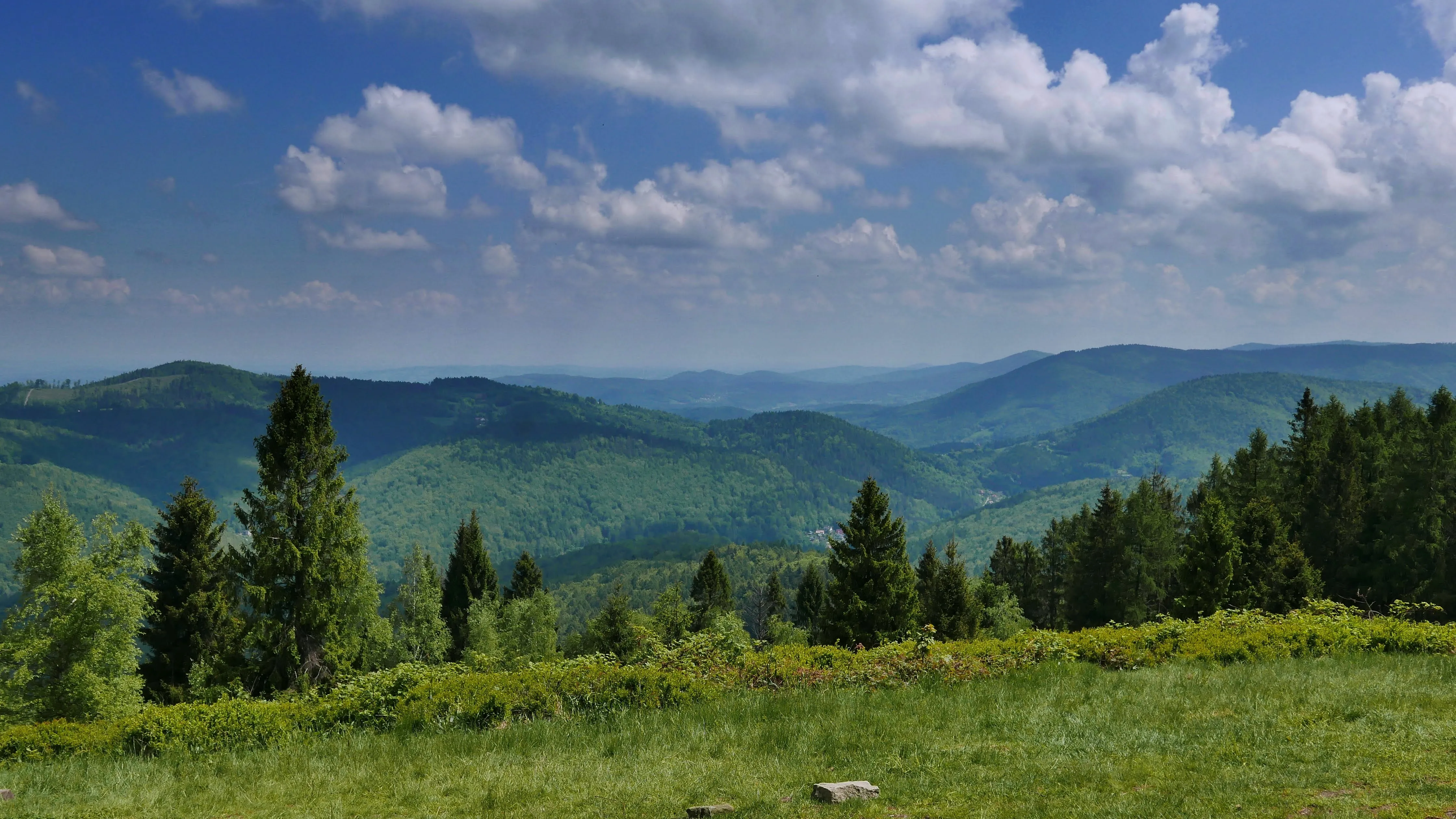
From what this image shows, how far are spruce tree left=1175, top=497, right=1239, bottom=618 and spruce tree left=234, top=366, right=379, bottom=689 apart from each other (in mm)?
35509

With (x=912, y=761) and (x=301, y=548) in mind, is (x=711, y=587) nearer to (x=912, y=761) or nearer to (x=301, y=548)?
(x=301, y=548)

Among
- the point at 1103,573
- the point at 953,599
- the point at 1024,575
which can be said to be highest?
the point at 1103,573

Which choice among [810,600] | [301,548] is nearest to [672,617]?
[810,600]

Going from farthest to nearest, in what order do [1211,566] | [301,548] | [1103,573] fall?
[1103,573] → [1211,566] → [301,548]

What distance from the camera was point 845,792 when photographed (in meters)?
8.60

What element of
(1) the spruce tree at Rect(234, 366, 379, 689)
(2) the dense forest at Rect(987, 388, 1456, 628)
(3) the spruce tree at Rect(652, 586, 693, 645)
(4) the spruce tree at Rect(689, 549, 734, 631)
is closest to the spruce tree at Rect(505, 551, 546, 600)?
(3) the spruce tree at Rect(652, 586, 693, 645)

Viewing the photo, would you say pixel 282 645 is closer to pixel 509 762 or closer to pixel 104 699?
pixel 104 699

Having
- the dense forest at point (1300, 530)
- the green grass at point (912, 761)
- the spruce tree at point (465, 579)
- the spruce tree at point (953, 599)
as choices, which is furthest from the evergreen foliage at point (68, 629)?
the spruce tree at point (953, 599)

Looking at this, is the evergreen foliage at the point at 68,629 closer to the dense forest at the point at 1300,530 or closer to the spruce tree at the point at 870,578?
the spruce tree at the point at 870,578

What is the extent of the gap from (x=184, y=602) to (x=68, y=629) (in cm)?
519

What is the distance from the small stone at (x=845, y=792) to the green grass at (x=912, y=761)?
17 cm

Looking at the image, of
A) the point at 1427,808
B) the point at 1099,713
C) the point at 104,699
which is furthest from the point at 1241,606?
the point at 104,699

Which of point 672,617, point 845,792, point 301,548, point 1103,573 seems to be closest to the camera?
point 845,792

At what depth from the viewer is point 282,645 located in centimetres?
2384
